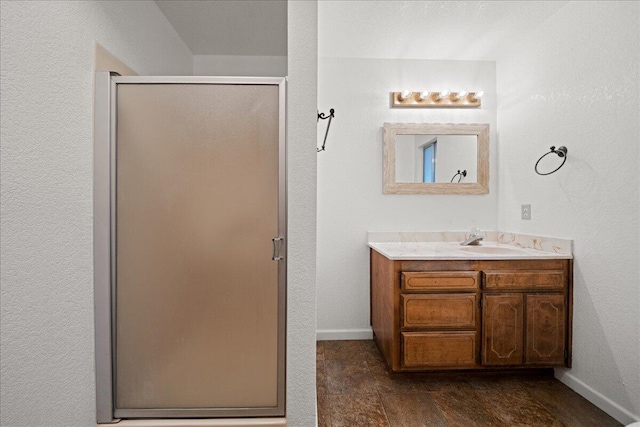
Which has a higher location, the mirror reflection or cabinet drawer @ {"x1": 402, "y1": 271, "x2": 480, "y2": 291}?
the mirror reflection

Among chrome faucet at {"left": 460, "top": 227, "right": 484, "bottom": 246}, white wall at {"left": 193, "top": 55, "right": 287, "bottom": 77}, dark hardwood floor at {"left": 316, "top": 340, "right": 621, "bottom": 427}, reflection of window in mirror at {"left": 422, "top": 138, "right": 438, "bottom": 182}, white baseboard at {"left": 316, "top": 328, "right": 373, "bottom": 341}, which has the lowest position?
dark hardwood floor at {"left": 316, "top": 340, "right": 621, "bottom": 427}

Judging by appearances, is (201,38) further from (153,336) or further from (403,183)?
(153,336)

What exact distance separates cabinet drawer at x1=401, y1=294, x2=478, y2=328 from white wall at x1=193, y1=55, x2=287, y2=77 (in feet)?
7.42

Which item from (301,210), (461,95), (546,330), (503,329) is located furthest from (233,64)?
(546,330)

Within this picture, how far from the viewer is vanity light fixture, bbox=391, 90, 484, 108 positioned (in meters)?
2.99

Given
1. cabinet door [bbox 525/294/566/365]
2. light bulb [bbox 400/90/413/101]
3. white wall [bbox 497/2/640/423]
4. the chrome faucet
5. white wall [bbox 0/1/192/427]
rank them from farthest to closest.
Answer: light bulb [bbox 400/90/413/101] → the chrome faucet → cabinet door [bbox 525/294/566/365] → white wall [bbox 497/2/640/423] → white wall [bbox 0/1/192/427]

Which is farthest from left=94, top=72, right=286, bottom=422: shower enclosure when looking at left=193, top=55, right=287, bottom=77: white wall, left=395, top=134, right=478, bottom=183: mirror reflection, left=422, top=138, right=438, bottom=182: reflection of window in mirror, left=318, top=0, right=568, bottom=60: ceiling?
left=422, top=138, right=438, bottom=182: reflection of window in mirror

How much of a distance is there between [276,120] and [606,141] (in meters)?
1.87

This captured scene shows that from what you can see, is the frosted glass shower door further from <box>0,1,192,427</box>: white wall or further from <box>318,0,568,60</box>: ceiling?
<box>318,0,568,60</box>: ceiling

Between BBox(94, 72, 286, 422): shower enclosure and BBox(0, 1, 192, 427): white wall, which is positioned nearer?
BBox(0, 1, 192, 427): white wall

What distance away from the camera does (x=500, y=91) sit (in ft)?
9.95

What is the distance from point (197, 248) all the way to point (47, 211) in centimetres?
58

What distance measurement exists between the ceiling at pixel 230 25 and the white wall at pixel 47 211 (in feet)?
2.46

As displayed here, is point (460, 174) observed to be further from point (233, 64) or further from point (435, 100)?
point (233, 64)
